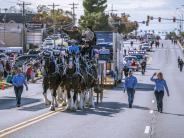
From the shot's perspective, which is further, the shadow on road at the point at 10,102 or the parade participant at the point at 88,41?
the shadow on road at the point at 10,102

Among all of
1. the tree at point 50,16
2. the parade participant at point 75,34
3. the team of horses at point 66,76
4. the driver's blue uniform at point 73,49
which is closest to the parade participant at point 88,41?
the parade participant at point 75,34

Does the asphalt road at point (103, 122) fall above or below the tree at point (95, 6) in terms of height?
below

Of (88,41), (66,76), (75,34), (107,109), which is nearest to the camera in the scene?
(66,76)

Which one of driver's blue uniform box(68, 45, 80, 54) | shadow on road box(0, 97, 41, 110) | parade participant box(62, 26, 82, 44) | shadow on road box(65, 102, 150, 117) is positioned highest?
parade participant box(62, 26, 82, 44)

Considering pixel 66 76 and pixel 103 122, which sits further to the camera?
pixel 66 76

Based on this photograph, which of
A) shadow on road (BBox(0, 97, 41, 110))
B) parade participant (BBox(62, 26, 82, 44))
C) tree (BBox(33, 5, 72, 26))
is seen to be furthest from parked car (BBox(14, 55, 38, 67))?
tree (BBox(33, 5, 72, 26))

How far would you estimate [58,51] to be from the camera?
953 inches

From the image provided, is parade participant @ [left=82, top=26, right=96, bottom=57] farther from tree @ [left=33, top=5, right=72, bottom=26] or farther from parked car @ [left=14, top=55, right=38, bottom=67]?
tree @ [left=33, top=5, right=72, bottom=26]

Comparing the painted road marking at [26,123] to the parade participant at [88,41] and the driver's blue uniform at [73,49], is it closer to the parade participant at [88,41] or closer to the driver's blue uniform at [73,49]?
the driver's blue uniform at [73,49]

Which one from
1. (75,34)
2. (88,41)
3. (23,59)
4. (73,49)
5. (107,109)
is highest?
(75,34)

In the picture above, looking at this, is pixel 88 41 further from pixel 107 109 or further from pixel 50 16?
pixel 50 16

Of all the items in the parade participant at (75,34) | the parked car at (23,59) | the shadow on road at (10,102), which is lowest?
the shadow on road at (10,102)

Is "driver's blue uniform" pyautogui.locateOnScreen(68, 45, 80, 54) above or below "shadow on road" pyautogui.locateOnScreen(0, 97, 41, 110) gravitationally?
above

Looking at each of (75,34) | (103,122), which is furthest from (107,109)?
(103,122)
